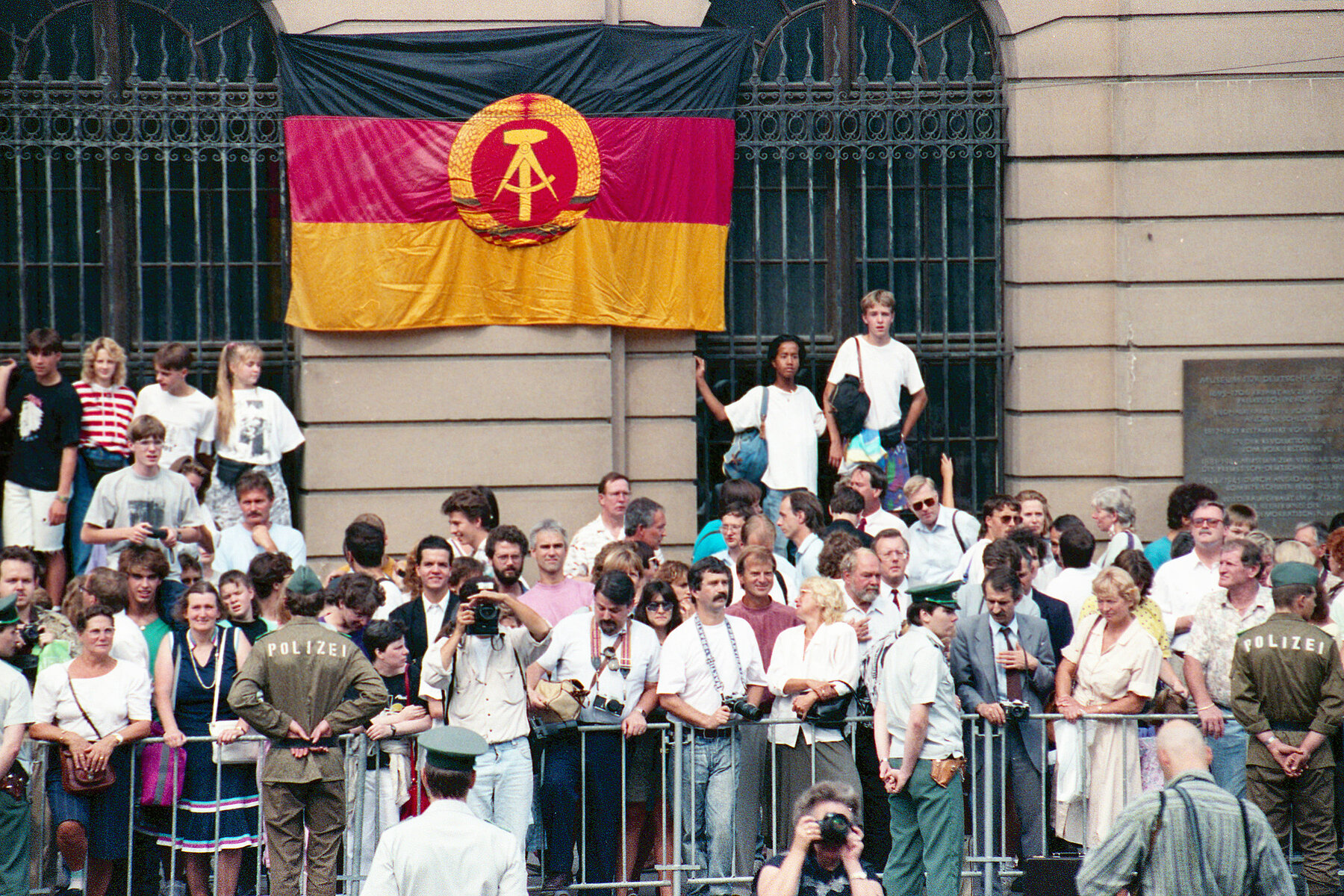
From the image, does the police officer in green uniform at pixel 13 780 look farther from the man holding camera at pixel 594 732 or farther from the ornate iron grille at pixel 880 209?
the ornate iron grille at pixel 880 209

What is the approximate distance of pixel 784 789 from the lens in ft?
30.8

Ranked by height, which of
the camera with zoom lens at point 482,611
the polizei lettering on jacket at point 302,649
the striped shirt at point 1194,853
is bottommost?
the striped shirt at point 1194,853

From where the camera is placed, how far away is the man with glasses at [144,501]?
35.7 feet

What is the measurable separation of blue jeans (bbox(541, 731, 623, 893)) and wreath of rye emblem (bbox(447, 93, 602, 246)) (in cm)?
496

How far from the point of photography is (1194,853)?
6.25 metres

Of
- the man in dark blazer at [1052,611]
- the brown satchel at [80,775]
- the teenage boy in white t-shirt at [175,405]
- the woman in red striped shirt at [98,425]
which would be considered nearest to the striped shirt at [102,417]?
the woman in red striped shirt at [98,425]

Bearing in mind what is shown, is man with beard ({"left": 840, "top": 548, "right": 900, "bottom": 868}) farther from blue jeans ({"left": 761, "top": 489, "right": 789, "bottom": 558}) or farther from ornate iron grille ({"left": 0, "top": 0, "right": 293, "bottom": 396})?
ornate iron grille ({"left": 0, "top": 0, "right": 293, "bottom": 396})

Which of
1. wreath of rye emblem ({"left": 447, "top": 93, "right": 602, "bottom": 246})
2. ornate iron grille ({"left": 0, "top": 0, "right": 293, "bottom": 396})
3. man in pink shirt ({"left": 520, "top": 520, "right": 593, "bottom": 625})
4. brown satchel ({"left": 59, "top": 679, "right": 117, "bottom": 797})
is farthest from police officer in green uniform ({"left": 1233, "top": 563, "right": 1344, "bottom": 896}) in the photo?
ornate iron grille ({"left": 0, "top": 0, "right": 293, "bottom": 396})

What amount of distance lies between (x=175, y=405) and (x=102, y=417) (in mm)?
494

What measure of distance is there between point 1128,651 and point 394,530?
5928 millimetres

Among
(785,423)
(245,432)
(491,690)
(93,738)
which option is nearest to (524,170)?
(785,423)

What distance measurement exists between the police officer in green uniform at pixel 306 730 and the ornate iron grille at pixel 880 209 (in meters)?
5.52

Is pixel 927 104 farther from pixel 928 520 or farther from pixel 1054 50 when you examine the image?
pixel 928 520

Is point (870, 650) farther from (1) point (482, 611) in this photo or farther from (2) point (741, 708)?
(1) point (482, 611)
